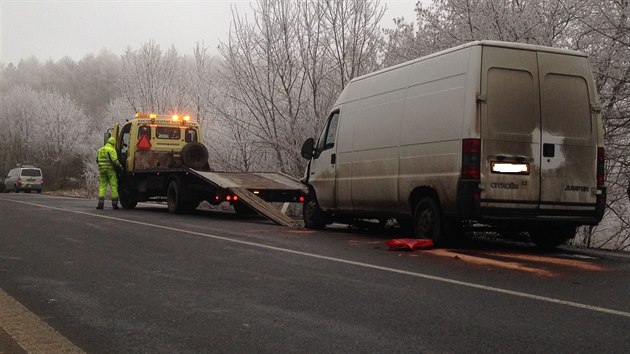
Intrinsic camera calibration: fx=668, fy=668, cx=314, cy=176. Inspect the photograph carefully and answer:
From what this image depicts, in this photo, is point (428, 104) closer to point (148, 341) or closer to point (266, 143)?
point (148, 341)

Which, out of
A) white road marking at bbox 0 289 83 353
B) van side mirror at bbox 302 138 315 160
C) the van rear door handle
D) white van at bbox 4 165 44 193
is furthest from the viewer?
white van at bbox 4 165 44 193

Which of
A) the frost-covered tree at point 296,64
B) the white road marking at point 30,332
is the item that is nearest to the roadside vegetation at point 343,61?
the frost-covered tree at point 296,64

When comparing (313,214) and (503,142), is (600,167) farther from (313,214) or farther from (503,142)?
(313,214)

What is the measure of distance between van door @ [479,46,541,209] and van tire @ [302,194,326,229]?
4.24 meters

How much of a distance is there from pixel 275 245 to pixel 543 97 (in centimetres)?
379

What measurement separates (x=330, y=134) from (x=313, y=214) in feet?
4.86

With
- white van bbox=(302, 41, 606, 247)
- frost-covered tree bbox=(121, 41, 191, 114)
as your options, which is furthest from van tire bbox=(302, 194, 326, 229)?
frost-covered tree bbox=(121, 41, 191, 114)

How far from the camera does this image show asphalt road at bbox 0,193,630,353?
3979 mm

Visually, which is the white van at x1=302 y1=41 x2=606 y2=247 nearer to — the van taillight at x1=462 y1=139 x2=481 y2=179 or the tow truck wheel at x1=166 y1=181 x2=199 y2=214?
the van taillight at x1=462 y1=139 x2=481 y2=179

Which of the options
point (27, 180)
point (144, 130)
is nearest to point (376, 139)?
point (144, 130)

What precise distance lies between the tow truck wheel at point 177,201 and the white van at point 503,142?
720 cm

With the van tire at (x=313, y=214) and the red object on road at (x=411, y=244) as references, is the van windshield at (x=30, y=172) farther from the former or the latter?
the red object on road at (x=411, y=244)

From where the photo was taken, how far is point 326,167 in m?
11.2

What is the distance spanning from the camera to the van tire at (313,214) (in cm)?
1156
